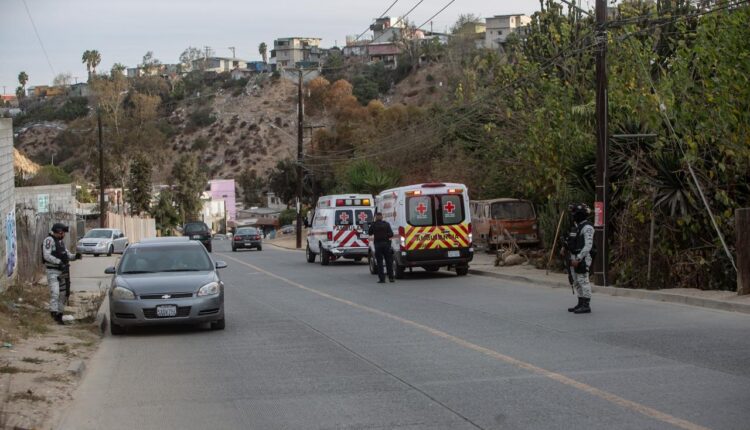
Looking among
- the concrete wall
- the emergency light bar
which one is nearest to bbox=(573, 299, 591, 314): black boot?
the concrete wall

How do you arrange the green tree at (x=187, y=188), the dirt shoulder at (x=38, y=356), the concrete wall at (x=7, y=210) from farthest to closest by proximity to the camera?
the green tree at (x=187, y=188) → the concrete wall at (x=7, y=210) → the dirt shoulder at (x=38, y=356)

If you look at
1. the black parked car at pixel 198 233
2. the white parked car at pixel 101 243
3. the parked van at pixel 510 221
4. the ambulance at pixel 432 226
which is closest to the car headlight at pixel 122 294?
the ambulance at pixel 432 226

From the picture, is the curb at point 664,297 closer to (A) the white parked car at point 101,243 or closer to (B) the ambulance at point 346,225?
(B) the ambulance at point 346,225

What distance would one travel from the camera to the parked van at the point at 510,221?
3541 cm

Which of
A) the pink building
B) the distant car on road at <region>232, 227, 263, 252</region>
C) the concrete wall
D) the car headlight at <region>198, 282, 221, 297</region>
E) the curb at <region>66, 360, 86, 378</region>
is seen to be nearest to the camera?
the curb at <region>66, 360, 86, 378</region>

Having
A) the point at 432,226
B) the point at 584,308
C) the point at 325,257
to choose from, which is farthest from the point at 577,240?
the point at 325,257

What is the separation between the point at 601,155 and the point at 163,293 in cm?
1161

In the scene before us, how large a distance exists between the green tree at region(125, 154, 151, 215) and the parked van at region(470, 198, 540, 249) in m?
53.8

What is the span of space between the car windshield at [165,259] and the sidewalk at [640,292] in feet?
29.4

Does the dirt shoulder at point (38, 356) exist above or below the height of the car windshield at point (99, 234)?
below

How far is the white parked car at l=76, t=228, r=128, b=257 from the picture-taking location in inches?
1884

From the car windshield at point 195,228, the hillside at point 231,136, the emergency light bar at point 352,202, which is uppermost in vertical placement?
the hillside at point 231,136

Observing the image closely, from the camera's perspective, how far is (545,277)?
25.1 metres

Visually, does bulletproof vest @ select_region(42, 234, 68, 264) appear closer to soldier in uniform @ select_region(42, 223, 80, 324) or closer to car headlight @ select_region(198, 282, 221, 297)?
soldier in uniform @ select_region(42, 223, 80, 324)
